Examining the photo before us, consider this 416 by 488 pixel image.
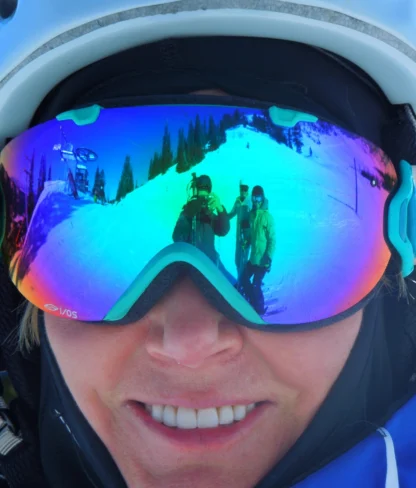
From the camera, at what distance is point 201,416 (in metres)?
1.48

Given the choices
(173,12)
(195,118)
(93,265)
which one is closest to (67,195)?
(93,265)

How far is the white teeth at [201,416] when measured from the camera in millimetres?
1482

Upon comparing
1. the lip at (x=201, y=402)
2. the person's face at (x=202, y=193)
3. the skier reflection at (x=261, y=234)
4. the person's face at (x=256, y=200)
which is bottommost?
the lip at (x=201, y=402)

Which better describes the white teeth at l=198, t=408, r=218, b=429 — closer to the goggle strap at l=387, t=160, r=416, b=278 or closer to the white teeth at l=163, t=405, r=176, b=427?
the white teeth at l=163, t=405, r=176, b=427

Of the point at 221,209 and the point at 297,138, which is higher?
the point at 297,138

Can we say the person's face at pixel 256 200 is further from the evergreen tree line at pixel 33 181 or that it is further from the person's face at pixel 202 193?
the evergreen tree line at pixel 33 181

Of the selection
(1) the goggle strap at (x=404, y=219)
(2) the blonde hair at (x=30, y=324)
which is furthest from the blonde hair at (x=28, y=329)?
(1) the goggle strap at (x=404, y=219)

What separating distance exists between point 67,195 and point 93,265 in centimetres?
17

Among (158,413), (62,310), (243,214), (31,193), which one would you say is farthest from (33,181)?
(158,413)

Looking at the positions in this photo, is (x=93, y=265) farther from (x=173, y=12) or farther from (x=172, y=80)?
(x=173, y=12)

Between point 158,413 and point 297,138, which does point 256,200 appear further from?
point 158,413

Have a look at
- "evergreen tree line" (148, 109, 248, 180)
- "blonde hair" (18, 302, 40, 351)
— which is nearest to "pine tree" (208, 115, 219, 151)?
"evergreen tree line" (148, 109, 248, 180)

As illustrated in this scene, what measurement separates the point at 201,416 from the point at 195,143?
61cm

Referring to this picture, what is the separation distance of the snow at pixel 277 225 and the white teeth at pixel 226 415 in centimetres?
24
